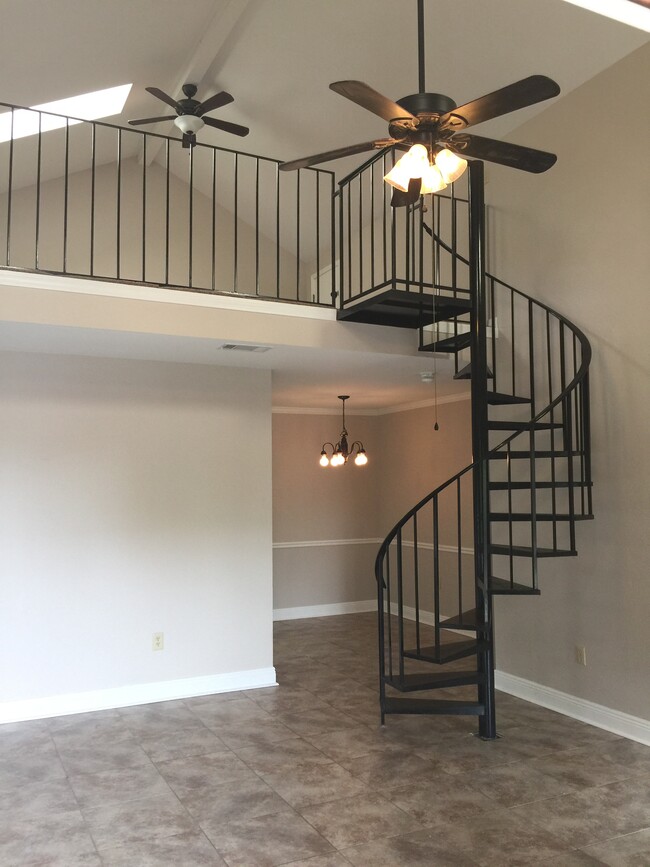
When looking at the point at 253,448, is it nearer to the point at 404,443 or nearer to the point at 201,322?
the point at 201,322

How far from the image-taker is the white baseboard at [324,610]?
8.05 metres

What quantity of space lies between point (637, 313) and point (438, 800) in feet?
9.78

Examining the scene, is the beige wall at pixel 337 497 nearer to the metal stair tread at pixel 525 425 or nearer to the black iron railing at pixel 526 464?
the black iron railing at pixel 526 464

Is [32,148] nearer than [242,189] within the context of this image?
Yes

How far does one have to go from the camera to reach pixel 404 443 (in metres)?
8.22

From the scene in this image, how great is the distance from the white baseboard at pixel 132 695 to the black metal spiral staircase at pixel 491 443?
3.66 ft

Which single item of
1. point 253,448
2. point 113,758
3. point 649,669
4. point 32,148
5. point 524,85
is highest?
point 32,148

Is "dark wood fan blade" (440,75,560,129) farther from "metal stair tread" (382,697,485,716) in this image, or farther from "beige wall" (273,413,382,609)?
"beige wall" (273,413,382,609)

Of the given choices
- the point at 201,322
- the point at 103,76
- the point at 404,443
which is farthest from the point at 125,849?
the point at 404,443

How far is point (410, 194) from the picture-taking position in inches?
112

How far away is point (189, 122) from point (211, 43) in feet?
2.23

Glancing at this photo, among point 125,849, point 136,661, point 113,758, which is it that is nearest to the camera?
point 125,849

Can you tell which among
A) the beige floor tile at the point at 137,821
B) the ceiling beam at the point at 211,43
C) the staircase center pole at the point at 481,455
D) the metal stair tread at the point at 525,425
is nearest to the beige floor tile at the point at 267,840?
the beige floor tile at the point at 137,821

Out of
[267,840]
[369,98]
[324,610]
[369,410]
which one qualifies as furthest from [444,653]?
[369,410]
